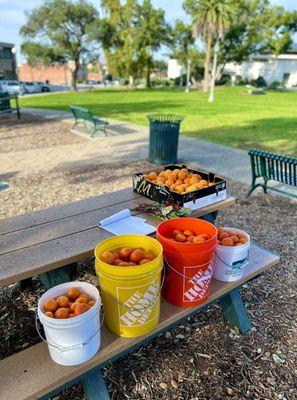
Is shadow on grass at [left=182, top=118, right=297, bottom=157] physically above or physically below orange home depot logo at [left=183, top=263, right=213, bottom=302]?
below

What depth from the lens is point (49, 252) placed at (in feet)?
7.27

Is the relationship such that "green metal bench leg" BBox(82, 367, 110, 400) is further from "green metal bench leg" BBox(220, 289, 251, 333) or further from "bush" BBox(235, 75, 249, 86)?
"bush" BBox(235, 75, 249, 86)

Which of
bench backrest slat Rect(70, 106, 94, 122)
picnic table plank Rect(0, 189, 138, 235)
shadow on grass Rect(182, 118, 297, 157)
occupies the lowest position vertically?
shadow on grass Rect(182, 118, 297, 157)

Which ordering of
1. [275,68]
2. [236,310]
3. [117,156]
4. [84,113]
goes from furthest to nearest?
[275,68], [84,113], [117,156], [236,310]

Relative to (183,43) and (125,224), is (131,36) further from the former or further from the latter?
(125,224)

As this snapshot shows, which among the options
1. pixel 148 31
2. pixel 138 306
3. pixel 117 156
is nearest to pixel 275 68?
pixel 148 31

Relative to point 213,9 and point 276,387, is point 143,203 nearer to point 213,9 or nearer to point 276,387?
point 276,387

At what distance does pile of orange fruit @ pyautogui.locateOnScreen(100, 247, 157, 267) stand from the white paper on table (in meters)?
0.49

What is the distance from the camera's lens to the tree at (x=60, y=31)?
37.7 meters

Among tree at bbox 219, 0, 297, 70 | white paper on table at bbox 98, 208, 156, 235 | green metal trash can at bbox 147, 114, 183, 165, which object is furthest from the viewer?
tree at bbox 219, 0, 297, 70

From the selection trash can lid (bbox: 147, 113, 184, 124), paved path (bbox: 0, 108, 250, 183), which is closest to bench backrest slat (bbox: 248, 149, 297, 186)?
paved path (bbox: 0, 108, 250, 183)

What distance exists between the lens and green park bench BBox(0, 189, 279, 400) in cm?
171

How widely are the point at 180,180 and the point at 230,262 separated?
3.23ft

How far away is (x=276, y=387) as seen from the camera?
7.39 ft
